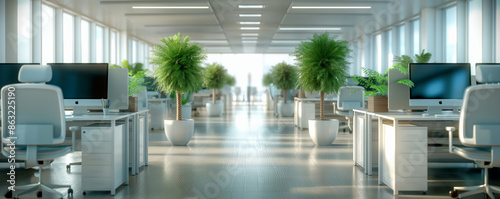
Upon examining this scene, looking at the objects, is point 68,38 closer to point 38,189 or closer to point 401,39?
point 38,189

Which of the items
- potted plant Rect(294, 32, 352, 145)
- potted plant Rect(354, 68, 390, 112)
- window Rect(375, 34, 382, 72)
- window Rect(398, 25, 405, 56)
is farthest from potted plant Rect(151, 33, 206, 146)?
window Rect(375, 34, 382, 72)

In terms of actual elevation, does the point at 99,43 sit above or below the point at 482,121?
above

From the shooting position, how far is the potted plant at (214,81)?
48.7 feet

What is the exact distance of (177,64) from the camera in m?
7.22

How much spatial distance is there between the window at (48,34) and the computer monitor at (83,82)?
6687mm

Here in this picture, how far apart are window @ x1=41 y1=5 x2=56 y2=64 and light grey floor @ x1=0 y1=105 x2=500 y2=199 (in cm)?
518

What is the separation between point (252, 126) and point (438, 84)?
692cm

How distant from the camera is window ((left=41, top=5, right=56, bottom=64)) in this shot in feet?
35.9

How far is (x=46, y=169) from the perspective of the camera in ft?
17.8

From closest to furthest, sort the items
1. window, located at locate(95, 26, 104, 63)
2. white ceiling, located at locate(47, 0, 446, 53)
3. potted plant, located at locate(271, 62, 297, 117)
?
white ceiling, located at locate(47, 0, 446, 53) < potted plant, located at locate(271, 62, 297, 117) < window, located at locate(95, 26, 104, 63)

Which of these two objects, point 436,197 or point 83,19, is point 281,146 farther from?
point 83,19

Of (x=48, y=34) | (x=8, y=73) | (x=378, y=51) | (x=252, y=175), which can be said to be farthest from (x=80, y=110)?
(x=378, y=51)

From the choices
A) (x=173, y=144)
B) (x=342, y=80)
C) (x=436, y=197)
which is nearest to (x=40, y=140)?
(x=436, y=197)

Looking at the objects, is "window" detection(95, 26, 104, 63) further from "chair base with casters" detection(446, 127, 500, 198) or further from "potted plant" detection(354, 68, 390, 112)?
"chair base with casters" detection(446, 127, 500, 198)
